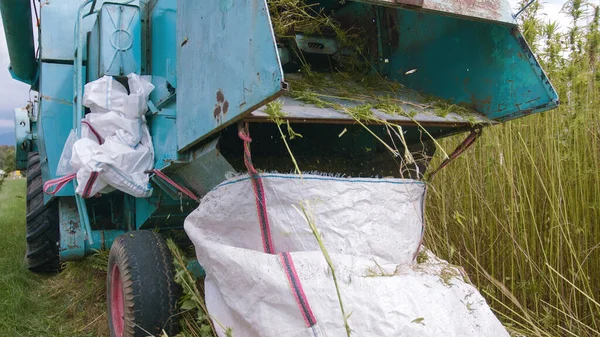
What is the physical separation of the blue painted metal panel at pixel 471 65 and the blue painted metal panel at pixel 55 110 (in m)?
2.16

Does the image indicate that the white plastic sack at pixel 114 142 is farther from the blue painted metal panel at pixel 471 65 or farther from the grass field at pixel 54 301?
the blue painted metal panel at pixel 471 65

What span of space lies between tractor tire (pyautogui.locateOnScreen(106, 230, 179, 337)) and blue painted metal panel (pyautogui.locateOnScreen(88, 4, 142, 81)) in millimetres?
988

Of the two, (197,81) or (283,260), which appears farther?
(197,81)

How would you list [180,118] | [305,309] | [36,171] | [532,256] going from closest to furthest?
[305,309] → [180,118] → [532,256] → [36,171]

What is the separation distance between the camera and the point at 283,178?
181 centimetres

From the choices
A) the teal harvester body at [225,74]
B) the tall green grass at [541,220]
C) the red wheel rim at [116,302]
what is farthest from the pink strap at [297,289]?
the red wheel rim at [116,302]

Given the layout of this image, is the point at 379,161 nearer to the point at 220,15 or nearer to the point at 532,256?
the point at 532,256

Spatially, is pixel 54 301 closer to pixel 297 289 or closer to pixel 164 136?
pixel 164 136

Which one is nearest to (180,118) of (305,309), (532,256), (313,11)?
(313,11)

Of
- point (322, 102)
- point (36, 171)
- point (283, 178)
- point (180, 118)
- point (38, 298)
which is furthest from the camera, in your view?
point (36, 171)

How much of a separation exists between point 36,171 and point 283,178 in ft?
10.2

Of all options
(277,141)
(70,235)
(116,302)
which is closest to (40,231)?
(70,235)

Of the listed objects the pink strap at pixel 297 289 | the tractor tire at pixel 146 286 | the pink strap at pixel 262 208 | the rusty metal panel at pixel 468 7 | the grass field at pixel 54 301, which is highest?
the rusty metal panel at pixel 468 7

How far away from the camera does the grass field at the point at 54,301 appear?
120 inches
